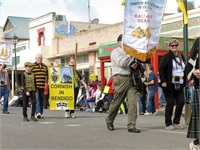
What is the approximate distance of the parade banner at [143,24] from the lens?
9.50 meters

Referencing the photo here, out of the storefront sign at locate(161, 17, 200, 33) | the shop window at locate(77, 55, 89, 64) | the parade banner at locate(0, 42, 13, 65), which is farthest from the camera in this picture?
the shop window at locate(77, 55, 89, 64)

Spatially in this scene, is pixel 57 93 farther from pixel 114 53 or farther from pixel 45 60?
pixel 45 60

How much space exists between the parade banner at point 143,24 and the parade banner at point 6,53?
45.6ft

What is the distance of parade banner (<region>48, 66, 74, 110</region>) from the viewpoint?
1443cm

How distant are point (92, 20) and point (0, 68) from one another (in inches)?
1220

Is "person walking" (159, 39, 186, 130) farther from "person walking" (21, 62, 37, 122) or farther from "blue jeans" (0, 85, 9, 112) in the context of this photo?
"blue jeans" (0, 85, 9, 112)

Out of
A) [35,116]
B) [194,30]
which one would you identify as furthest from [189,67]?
[194,30]

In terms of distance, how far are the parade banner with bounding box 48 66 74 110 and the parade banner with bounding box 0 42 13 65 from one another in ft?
28.5

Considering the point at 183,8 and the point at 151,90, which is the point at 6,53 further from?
the point at 183,8

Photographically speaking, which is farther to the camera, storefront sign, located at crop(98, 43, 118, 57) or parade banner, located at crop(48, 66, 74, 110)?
storefront sign, located at crop(98, 43, 118, 57)

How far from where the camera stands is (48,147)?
7273mm

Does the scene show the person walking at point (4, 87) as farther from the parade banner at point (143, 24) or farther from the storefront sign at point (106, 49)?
the parade banner at point (143, 24)

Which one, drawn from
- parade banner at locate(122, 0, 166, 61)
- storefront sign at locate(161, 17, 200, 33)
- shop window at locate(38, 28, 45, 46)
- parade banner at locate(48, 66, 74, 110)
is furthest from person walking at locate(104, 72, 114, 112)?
shop window at locate(38, 28, 45, 46)

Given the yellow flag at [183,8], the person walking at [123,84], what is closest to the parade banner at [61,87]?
the yellow flag at [183,8]
